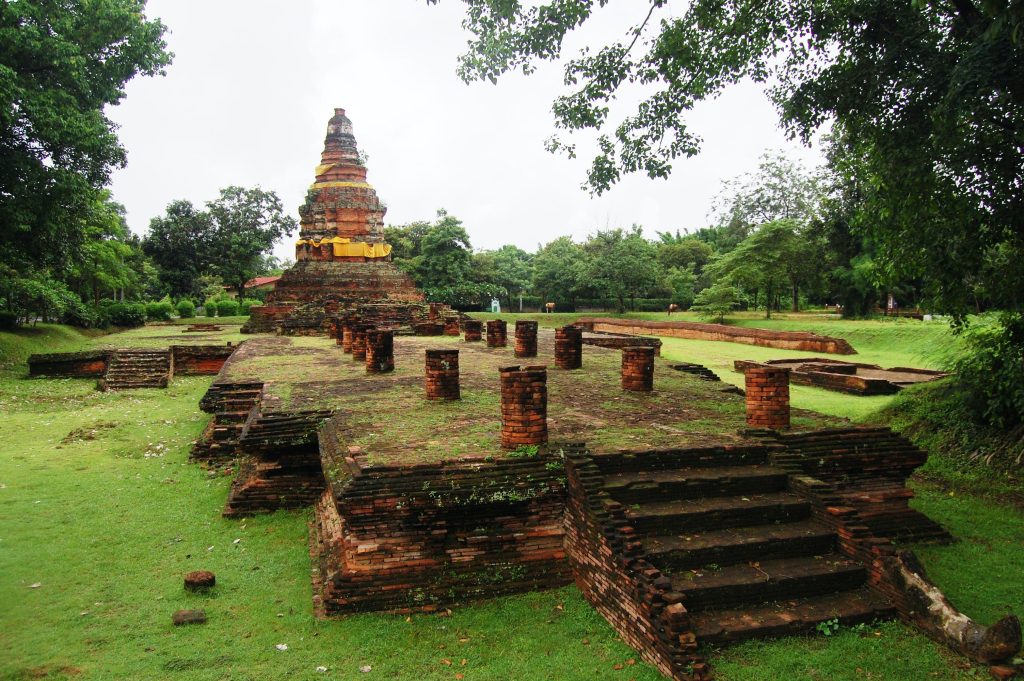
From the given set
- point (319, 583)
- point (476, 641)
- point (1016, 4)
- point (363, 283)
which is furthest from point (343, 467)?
point (363, 283)

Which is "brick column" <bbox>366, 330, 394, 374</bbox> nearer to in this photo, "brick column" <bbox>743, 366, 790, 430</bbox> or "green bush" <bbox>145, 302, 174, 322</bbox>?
"brick column" <bbox>743, 366, 790, 430</bbox>

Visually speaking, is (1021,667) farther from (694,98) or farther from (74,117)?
(74,117)

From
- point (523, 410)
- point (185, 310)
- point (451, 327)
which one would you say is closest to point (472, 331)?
point (451, 327)

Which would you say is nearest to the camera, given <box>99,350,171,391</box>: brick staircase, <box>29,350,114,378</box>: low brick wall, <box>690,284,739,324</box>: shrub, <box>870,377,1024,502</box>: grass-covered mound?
<box>870,377,1024,502</box>: grass-covered mound

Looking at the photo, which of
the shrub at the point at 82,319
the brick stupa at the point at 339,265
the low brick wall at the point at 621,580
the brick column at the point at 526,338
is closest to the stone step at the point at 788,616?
the low brick wall at the point at 621,580

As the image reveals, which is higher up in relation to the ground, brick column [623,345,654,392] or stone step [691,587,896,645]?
brick column [623,345,654,392]

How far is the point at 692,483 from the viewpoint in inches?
197

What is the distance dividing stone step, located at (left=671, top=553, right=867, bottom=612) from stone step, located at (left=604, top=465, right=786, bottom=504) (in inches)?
25.3

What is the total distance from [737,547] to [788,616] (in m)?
0.52

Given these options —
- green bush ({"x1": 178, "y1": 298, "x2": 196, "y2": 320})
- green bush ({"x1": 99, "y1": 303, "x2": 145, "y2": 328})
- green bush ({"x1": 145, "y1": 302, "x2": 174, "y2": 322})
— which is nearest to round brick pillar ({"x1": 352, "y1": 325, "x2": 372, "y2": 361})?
green bush ({"x1": 99, "y1": 303, "x2": 145, "y2": 328})

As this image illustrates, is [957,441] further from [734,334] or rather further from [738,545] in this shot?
[734,334]

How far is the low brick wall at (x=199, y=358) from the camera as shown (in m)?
17.4

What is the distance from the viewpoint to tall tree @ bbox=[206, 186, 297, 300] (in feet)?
138

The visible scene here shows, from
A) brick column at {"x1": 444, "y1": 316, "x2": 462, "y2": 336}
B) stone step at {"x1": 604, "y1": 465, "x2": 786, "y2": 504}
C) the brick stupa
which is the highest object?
the brick stupa
